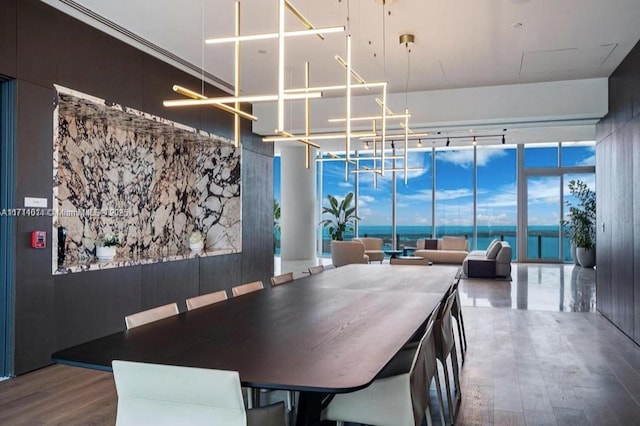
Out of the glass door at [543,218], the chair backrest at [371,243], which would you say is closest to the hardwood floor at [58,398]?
the chair backrest at [371,243]

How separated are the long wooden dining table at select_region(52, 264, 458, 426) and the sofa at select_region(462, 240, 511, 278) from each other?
271 inches

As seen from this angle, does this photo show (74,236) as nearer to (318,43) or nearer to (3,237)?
(3,237)

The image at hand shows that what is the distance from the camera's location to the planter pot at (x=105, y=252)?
4809mm

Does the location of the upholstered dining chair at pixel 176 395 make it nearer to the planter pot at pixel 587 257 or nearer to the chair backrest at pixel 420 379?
the chair backrest at pixel 420 379

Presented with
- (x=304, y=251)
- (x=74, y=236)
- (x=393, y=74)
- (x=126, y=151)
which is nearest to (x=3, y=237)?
(x=74, y=236)

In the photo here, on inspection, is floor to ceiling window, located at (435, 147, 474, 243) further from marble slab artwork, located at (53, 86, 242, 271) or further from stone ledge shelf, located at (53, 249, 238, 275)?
stone ledge shelf, located at (53, 249, 238, 275)

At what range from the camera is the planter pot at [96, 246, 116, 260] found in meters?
4.81

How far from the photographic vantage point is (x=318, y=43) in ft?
16.4

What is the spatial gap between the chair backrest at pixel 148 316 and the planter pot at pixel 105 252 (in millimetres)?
2532

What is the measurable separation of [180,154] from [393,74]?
3.04m

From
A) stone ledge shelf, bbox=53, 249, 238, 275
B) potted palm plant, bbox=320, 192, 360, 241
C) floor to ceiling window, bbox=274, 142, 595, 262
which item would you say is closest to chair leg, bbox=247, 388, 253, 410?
stone ledge shelf, bbox=53, 249, 238, 275

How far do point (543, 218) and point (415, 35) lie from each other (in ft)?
33.8

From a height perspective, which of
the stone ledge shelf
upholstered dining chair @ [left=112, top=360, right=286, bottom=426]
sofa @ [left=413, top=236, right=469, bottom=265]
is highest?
the stone ledge shelf

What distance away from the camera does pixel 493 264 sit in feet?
31.6
